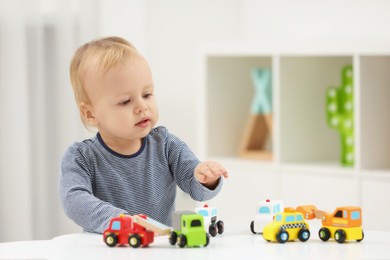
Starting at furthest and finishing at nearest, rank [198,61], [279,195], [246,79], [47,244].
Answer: [246,79], [198,61], [279,195], [47,244]

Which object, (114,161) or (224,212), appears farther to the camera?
(224,212)

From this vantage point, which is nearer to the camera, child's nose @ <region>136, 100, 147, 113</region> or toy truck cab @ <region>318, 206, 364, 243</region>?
toy truck cab @ <region>318, 206, 364, 243</region>

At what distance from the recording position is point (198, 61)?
3.29 m

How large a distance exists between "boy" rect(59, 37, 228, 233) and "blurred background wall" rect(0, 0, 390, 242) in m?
1.50

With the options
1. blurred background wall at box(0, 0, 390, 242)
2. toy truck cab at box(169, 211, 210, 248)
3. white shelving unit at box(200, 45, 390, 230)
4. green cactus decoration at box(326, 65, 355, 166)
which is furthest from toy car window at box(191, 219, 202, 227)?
green cactus decoration at box(326, 65, 355, 166)

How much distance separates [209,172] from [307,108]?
190 centimetres

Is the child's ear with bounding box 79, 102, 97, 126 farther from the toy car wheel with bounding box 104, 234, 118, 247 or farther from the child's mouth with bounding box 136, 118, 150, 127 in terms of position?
the toy car wheel with bounding box 104, 234, 118, 247

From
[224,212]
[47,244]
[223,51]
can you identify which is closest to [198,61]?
[223,51]

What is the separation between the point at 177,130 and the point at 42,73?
2.33 ft

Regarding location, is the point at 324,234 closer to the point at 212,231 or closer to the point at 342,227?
the point at 342,227

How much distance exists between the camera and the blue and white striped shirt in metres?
1.43

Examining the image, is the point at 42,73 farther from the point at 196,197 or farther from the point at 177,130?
the point at 196,197

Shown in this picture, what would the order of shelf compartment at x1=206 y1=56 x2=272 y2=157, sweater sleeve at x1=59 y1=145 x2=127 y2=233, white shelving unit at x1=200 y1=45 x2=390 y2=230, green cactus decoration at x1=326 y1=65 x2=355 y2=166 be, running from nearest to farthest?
1. sweater sleeve at x1=59 y1=145 x2=127 y2=233
2. white shelving unit at x1=200 y1=45 x2=390 y2=230
3. green cactus decoration at x1=326 y1=65 x2=355 y2=166
4. shelf compartment at x1=206 y1=56 x2=272 y2=157

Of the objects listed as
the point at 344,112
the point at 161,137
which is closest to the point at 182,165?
the point at 161,137
